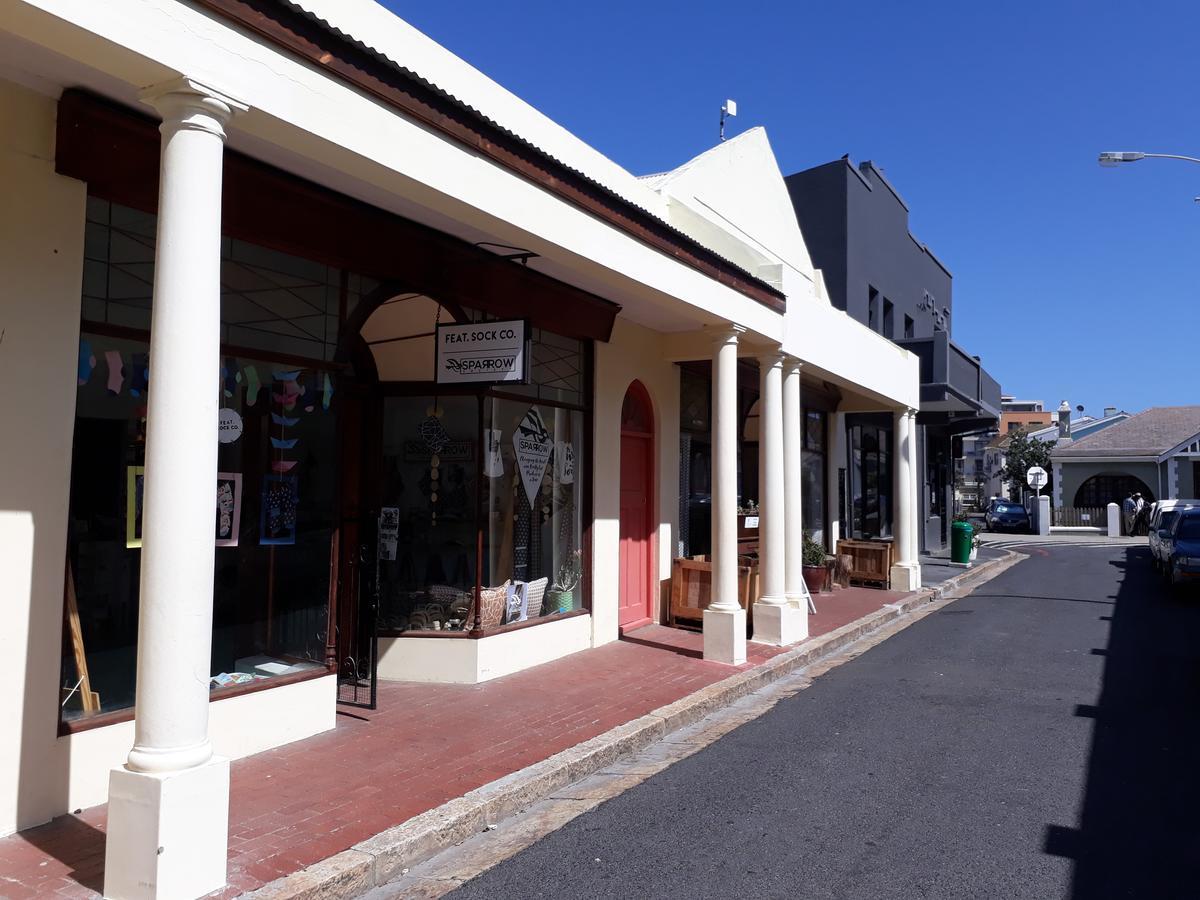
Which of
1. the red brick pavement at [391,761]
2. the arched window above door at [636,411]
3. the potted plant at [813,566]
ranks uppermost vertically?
the arched window above door at [636,411]

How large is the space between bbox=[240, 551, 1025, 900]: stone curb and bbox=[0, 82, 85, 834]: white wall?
5.11 feet

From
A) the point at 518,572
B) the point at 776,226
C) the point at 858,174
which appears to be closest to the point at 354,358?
the point at 518,572

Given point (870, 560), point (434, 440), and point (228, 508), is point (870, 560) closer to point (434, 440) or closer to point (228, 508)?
point (434, 440)

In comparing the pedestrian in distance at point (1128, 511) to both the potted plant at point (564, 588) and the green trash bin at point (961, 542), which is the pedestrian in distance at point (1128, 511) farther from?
the potted plant at point (564, 588)

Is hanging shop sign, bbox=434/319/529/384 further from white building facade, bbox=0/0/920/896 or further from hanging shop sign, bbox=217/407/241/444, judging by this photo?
hanging shop sign, bbox=217/407/241/444

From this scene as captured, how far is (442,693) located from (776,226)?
29.8ft

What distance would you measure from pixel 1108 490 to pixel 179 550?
49.6 m

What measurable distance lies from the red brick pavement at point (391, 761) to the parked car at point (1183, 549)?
34.7 ft

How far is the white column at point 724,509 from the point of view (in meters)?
8.92

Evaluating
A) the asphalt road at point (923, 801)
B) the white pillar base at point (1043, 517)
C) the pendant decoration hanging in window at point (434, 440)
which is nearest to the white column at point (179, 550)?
the asphalt road at point (923, 801)

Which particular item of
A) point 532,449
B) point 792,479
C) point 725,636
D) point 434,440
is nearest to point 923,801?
point 725,636

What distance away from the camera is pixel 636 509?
34.9ft

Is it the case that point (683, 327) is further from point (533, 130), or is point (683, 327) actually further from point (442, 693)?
point (442, 693)

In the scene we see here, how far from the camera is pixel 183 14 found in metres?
3.91
